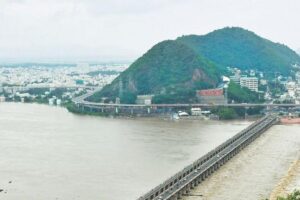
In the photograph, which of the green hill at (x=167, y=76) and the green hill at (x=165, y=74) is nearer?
the green hill at (x=167, y=76)

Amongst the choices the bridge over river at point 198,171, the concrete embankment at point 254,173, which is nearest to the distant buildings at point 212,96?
the bridge over river at point 198,171

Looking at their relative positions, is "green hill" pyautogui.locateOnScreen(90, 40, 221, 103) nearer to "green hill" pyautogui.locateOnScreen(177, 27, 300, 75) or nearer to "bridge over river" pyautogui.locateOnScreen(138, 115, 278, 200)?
"green hill" pyautogui.locateOnScreen(177, 27, 300, 75)

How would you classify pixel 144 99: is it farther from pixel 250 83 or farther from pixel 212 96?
pixel 250 83

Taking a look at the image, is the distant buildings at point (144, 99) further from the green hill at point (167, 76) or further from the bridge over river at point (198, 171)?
the bridge over river at point (198, 171)

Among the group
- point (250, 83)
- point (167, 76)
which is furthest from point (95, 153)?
point (250, 83)

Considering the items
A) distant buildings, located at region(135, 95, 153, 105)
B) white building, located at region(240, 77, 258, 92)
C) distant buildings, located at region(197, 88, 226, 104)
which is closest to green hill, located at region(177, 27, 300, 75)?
white building, located at region(240, 77, 258, 92)

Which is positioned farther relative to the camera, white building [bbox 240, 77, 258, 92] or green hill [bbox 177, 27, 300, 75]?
green hill [bbox 177, 27, 300, 75]

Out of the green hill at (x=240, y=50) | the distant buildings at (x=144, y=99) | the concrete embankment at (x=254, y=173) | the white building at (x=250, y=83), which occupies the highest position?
the green hill at (x=240, y=50)

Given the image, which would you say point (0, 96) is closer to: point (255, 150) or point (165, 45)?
point (165, 45)
